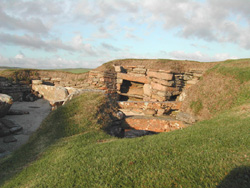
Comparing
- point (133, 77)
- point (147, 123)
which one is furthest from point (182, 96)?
point (147, 123)

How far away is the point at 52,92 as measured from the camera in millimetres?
15477

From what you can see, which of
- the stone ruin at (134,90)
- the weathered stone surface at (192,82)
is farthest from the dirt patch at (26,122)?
the weathered stone surface at (192,82)

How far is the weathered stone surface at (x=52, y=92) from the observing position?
1493 centimetres

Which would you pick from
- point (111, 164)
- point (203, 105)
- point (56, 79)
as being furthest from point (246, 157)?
point (56, 79)

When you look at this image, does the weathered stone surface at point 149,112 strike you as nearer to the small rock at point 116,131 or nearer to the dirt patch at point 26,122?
the small rock at point 116,131

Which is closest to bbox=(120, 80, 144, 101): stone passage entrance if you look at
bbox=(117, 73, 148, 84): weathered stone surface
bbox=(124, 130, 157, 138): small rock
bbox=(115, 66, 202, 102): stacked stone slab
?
bbox=(115, 66, 202, 102): stacked stone slab

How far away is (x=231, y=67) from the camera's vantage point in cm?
1294

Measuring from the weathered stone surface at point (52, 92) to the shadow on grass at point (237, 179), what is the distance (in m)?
14.0

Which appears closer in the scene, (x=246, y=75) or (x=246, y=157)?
(x=246, y=157)

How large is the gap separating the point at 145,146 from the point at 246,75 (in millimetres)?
10265

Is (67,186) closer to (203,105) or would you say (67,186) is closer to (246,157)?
(246,157)

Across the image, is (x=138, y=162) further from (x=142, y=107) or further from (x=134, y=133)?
(x=142, y=107)

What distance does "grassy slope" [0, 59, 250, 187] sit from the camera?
3037 mm

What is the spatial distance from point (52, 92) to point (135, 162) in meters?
13.8
